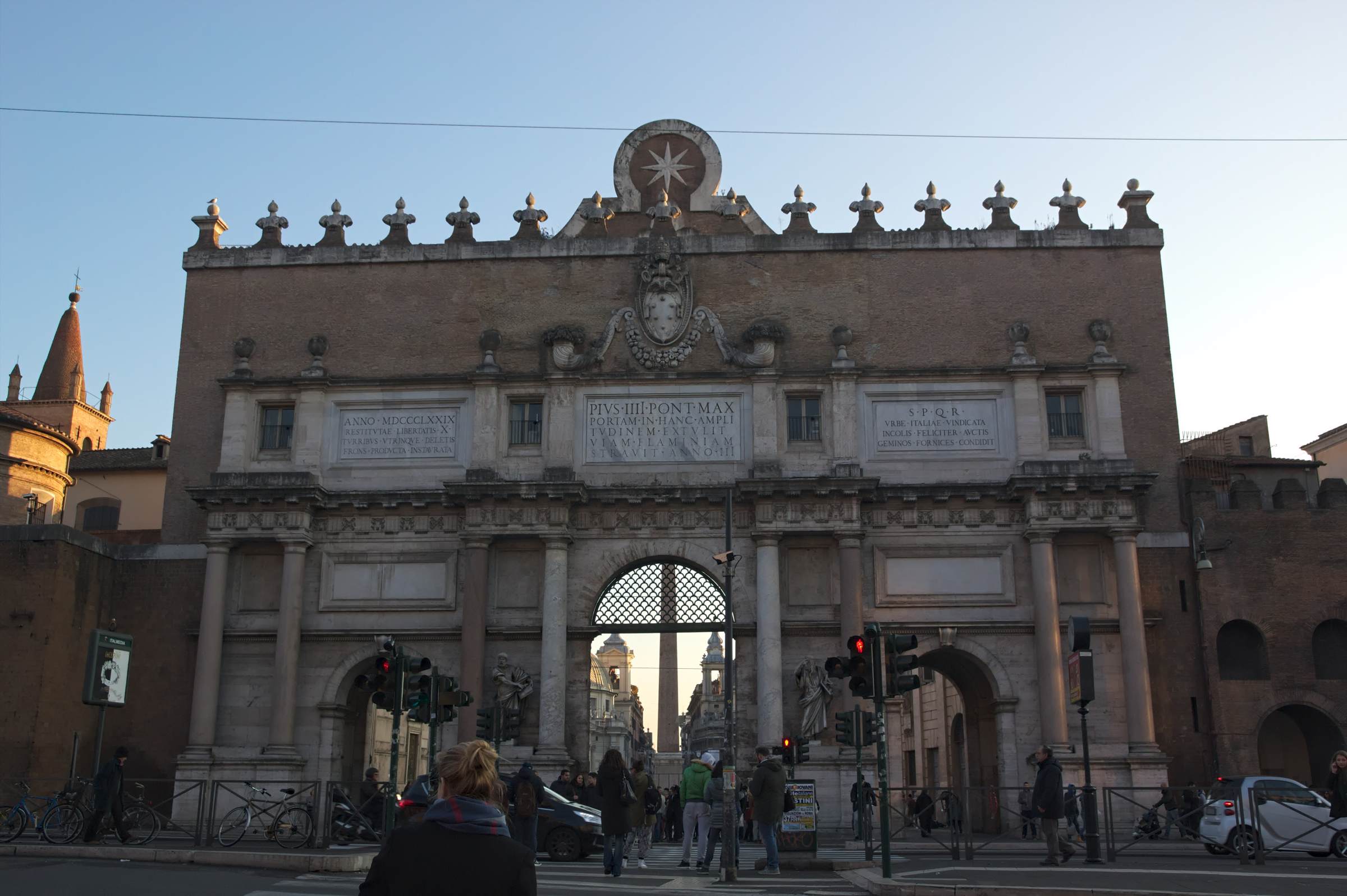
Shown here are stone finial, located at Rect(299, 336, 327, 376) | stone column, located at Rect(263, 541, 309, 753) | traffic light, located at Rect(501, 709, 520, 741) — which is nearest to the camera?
traffic light, located at Rect(501, 709, 520, 741)

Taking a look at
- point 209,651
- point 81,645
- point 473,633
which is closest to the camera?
point 473,633

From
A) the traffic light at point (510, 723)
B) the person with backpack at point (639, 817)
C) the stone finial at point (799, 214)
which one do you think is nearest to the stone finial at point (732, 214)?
the stone finial at point (799, 214)

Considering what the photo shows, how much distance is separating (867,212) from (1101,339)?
6265 mm

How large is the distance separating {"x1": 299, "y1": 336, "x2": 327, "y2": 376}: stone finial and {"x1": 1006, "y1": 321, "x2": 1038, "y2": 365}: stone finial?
16.0m

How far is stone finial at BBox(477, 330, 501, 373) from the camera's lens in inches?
1220

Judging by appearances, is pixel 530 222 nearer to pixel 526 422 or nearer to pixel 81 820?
pixel 526 422

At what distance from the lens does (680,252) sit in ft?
105

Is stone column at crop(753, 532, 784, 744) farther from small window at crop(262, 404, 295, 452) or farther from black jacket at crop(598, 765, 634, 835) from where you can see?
small window at crop(262, 404, 295, 452)

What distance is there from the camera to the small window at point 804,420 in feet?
100

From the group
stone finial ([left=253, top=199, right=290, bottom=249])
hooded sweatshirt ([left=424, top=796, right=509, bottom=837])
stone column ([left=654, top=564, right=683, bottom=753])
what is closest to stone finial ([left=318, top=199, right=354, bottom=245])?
stone finial ([left=253, top=199, right=290, bottom=249])

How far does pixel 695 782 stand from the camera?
63.9 feet

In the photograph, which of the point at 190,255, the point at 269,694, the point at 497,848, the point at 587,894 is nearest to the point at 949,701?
the point at 269,694

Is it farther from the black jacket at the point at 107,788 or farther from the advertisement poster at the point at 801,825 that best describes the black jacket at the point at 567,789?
the black jacket at the point at 107,788

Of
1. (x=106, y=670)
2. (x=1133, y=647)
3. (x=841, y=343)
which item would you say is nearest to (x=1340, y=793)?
(x=1133, y=647)
